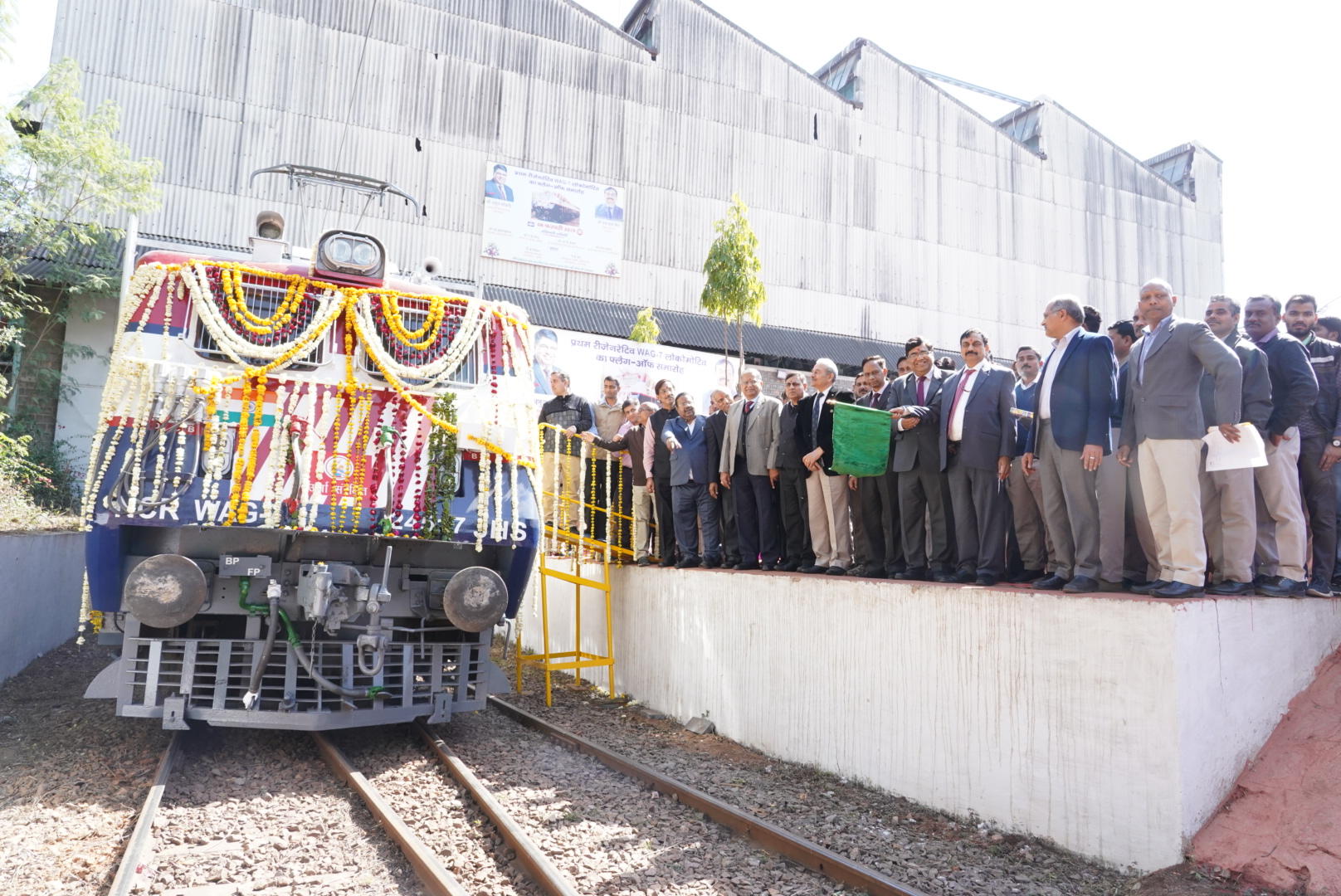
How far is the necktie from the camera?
6.01 m

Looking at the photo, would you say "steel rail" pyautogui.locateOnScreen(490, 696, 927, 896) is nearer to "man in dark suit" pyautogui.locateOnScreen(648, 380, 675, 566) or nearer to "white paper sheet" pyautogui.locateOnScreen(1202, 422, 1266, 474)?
"man in dark suit" pyautogui.locateOnScreen(648, 380, 675, 566)

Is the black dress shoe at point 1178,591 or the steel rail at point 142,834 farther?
the black dress shoe at point 1178,591

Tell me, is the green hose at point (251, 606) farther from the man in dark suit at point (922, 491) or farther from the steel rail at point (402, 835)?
the man in dark suit at point (922, 491)

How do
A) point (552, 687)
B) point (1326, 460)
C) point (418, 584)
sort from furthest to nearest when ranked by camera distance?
point (552, 687) → point (418, 584) → point (1326, 460)

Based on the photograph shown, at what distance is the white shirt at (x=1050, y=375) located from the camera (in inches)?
207

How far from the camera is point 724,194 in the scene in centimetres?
2250

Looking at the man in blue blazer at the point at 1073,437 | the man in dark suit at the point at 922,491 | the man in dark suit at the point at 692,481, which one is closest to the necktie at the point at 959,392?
the man in dark suit at the point at 922,491

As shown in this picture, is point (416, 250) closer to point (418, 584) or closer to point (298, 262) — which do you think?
point (298, 262)

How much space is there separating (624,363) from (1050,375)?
524 inches

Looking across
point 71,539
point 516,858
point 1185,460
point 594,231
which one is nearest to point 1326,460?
point 1185,460

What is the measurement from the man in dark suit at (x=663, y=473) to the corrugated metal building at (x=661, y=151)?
30.8 feet

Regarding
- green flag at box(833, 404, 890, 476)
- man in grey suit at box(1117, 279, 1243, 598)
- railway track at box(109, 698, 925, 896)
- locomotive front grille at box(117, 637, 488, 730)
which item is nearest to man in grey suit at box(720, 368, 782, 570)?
green flag at box(833, 404, 890, 476)

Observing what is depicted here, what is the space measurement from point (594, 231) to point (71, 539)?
12.8 metres

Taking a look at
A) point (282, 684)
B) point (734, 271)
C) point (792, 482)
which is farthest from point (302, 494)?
point (734, 271)
